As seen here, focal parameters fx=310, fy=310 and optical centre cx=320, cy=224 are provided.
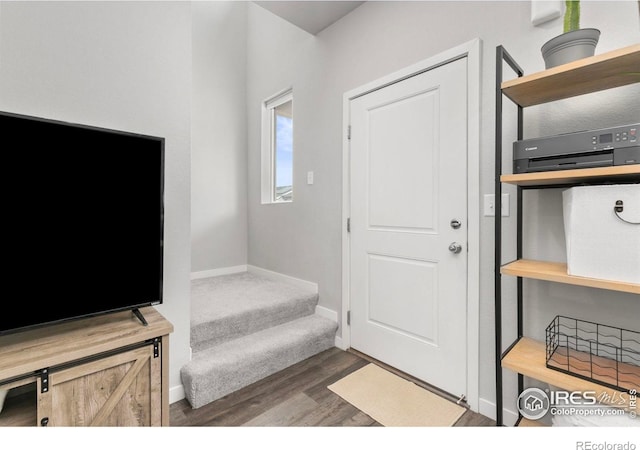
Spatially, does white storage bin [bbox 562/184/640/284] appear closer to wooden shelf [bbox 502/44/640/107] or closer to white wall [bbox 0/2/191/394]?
wooden shelf [bbox 502/44/640/107]

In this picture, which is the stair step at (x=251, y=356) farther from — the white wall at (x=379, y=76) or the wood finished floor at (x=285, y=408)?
the white wall at (x=379, y=76)

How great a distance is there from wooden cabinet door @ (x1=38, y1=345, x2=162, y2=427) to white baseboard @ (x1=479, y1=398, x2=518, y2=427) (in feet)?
5.27

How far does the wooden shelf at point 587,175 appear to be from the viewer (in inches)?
39.8

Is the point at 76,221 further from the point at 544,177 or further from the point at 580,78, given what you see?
the point at 580,78

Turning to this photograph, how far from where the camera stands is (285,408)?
1725 mm

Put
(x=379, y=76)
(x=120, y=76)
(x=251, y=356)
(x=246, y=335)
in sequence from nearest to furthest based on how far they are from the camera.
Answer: (x=120, y=76) < (x=251, y=356) < (x=379, y=76) < (x=246, y=335)

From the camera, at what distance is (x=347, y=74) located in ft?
7.89

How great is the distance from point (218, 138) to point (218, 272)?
5.06ft

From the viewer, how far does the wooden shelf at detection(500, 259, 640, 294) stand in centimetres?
102

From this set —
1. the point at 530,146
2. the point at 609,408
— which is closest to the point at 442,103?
the point at 530,146

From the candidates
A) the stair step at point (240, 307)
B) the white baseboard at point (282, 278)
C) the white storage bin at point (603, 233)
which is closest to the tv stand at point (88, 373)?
the stair step at point (240, 307)

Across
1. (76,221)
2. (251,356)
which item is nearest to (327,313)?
(251,356)

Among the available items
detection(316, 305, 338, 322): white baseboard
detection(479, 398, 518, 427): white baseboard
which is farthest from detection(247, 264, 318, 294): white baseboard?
detection(479, 398, 518, 427): white baseboard
